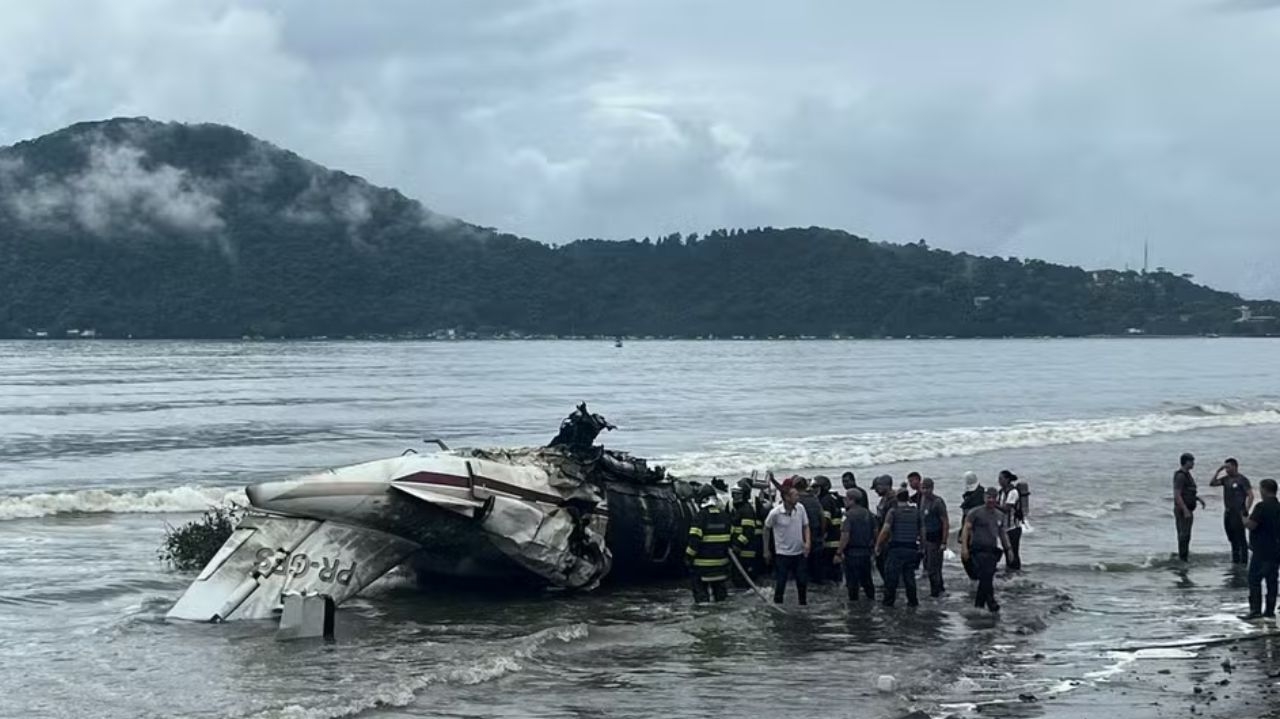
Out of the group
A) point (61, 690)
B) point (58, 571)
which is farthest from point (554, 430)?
point (61, 690)

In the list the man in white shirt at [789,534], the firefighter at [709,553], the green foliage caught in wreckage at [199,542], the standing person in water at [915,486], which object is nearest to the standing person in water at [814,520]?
the man in white shirt at [789,534]

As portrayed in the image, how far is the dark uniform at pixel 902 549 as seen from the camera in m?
18.1

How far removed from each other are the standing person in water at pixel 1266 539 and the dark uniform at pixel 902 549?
3852 millimetres

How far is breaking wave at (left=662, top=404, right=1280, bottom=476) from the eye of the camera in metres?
42.7

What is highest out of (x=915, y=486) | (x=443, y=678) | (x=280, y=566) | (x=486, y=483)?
(x=486, y=483)

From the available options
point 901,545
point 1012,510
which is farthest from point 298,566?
point 1012,510

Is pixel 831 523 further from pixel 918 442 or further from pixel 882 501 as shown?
pixel 918 442

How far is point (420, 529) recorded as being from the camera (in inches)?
738

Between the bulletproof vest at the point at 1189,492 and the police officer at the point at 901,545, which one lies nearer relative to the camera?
the police officer at the point at 901,545

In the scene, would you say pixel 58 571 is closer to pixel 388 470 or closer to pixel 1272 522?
pixel 388 470

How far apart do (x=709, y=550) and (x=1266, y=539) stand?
259 inches

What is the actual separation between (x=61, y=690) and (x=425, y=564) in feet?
20.5

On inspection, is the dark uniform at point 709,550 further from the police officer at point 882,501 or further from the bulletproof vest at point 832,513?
the police officer at point 882,501

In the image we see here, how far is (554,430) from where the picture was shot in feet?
190
